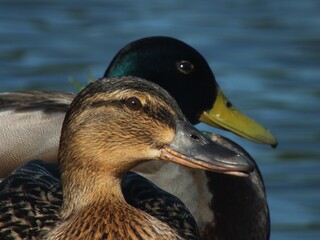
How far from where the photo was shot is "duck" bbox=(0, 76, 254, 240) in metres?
5.59

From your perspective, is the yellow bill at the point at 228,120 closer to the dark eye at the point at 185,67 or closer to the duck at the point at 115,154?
the dark eye at the point at 185,67

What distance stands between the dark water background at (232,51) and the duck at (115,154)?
11.9 ft

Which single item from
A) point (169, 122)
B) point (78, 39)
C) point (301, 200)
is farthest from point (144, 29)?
point (169, 122)

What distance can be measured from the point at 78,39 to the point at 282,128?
2.75 meters

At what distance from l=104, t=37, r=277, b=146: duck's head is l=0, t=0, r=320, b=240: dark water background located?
1235 mm

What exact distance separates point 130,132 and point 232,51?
6.80 m

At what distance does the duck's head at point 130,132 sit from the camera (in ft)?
18.3

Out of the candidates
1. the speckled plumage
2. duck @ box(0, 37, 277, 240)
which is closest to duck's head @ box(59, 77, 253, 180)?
the speckled plumage

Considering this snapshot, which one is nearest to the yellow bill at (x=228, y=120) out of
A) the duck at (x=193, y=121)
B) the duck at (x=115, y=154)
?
the duck at (x=193, y=121)

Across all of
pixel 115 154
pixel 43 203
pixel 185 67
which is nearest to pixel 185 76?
pixel 185 67

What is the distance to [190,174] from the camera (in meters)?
7.54

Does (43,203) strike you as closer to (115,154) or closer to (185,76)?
(115,154)

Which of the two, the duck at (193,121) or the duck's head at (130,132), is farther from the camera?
the duck at (193,121)

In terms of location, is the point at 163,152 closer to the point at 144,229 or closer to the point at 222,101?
the point at 144,229
